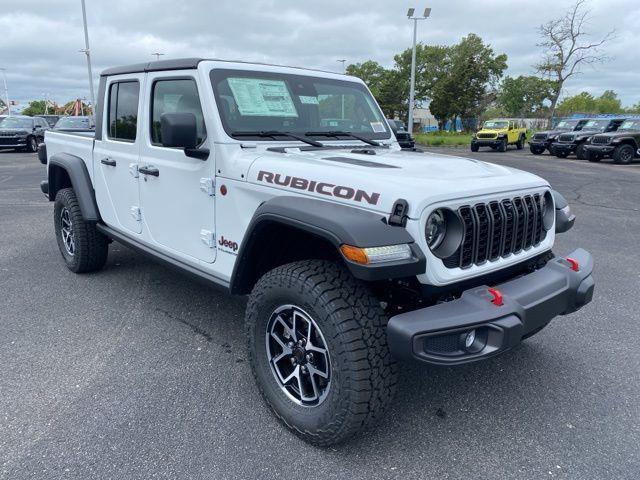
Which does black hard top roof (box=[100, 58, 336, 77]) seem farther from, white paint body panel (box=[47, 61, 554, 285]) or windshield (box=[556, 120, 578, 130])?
windshield (box=[556, 120, 578, 130])

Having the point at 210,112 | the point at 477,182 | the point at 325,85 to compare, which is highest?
the point at 325,85

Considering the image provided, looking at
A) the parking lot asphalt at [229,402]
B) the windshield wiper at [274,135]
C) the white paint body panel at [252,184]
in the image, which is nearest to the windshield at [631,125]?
the parking lot asphalt at [229,402]

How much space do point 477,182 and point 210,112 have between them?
1.65m

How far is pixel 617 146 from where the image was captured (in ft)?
62.6

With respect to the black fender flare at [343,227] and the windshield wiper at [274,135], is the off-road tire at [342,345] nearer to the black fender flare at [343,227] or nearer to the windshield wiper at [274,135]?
the black fender flare at [343,227]

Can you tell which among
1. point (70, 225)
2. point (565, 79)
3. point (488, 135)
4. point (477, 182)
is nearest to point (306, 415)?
point (477, 182)

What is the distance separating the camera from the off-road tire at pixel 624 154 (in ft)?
62.7

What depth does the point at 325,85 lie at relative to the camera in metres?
3.86

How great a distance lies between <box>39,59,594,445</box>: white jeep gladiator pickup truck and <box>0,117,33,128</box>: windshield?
2112 centimetres

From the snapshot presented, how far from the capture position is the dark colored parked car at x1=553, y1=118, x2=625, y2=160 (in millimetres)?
21438

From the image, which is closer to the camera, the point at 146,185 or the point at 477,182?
the point at 477,182

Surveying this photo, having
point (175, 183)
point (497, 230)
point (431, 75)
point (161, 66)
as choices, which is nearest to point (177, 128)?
point (175, 183)

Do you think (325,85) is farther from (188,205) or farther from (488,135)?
(488,135)

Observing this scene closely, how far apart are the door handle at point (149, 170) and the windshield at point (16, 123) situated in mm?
21585
